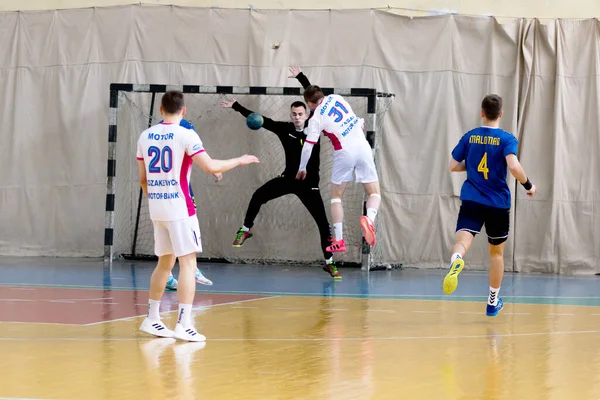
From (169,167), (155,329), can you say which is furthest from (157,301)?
(169,167)

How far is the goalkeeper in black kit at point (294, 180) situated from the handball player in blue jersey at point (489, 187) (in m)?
4.48

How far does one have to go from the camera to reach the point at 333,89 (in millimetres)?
13352

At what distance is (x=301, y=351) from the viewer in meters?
6.14

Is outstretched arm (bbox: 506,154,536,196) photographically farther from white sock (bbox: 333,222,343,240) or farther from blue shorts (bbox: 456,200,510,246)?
white sock (bbox: 333,222,343,240)

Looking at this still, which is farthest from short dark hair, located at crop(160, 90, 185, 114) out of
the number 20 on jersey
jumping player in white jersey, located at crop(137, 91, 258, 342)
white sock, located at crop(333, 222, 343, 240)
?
white sock, located at crop(333, 222, 343, 240)

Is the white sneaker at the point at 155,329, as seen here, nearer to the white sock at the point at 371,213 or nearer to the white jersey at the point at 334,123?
the white sock at the point at 371,213

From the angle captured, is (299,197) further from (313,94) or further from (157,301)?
(157,301)

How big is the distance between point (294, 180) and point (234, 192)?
6.36 feet

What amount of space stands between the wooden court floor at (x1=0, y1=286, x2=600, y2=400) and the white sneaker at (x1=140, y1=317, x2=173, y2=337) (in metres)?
0.14

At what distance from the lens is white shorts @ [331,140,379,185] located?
11.1m

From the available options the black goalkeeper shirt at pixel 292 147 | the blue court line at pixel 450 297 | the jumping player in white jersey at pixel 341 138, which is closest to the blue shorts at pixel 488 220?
the blue court line at pixel 450 297

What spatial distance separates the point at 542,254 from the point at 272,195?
4.28 m

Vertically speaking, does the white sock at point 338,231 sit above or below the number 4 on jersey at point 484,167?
below

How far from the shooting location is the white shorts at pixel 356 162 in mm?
11094
